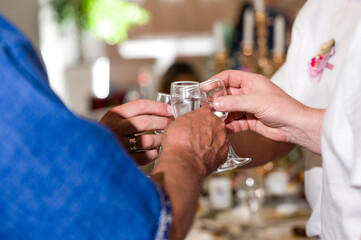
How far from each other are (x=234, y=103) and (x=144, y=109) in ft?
0.76

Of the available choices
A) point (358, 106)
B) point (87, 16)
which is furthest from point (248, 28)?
point (87, 16)

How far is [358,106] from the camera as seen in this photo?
3.06 feet

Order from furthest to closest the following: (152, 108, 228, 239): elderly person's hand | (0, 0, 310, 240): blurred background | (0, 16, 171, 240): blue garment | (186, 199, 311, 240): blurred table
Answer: (0, 0, 310, 240): blurred background
(186, 199, 311, 240): blurred table
(152, 108, 228, 239): elderly person's hand
(0, 16, 171, 240): blue garment

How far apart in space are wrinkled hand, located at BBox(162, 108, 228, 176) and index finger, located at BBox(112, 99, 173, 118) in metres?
0.20

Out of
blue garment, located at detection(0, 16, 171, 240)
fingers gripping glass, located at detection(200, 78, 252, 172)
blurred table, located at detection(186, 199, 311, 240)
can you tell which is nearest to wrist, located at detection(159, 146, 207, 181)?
blue garment, located at detection(0, 16, 171, 240)

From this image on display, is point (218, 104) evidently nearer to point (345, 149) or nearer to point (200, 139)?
point (200, 139)

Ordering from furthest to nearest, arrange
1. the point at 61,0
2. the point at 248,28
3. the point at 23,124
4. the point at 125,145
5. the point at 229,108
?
the point at 61,0 < the point at 248,28 < the point at 125,145 < the point at 229,108 < the point at 23,124

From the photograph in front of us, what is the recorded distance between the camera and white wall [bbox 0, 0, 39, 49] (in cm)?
602

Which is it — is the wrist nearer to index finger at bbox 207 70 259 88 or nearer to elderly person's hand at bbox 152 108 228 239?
elderly person's hand at bbox 152 108 228 239

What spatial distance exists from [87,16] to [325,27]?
16.4 feet

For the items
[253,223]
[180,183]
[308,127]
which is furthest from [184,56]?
[180,183]

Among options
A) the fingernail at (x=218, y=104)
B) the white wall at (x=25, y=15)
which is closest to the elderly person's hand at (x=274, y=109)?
the fingernail at (x=218, y=104)

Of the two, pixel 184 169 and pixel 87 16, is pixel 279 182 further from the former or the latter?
pixel 87 16

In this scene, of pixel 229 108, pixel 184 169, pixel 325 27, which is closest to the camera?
pixel 184 169
